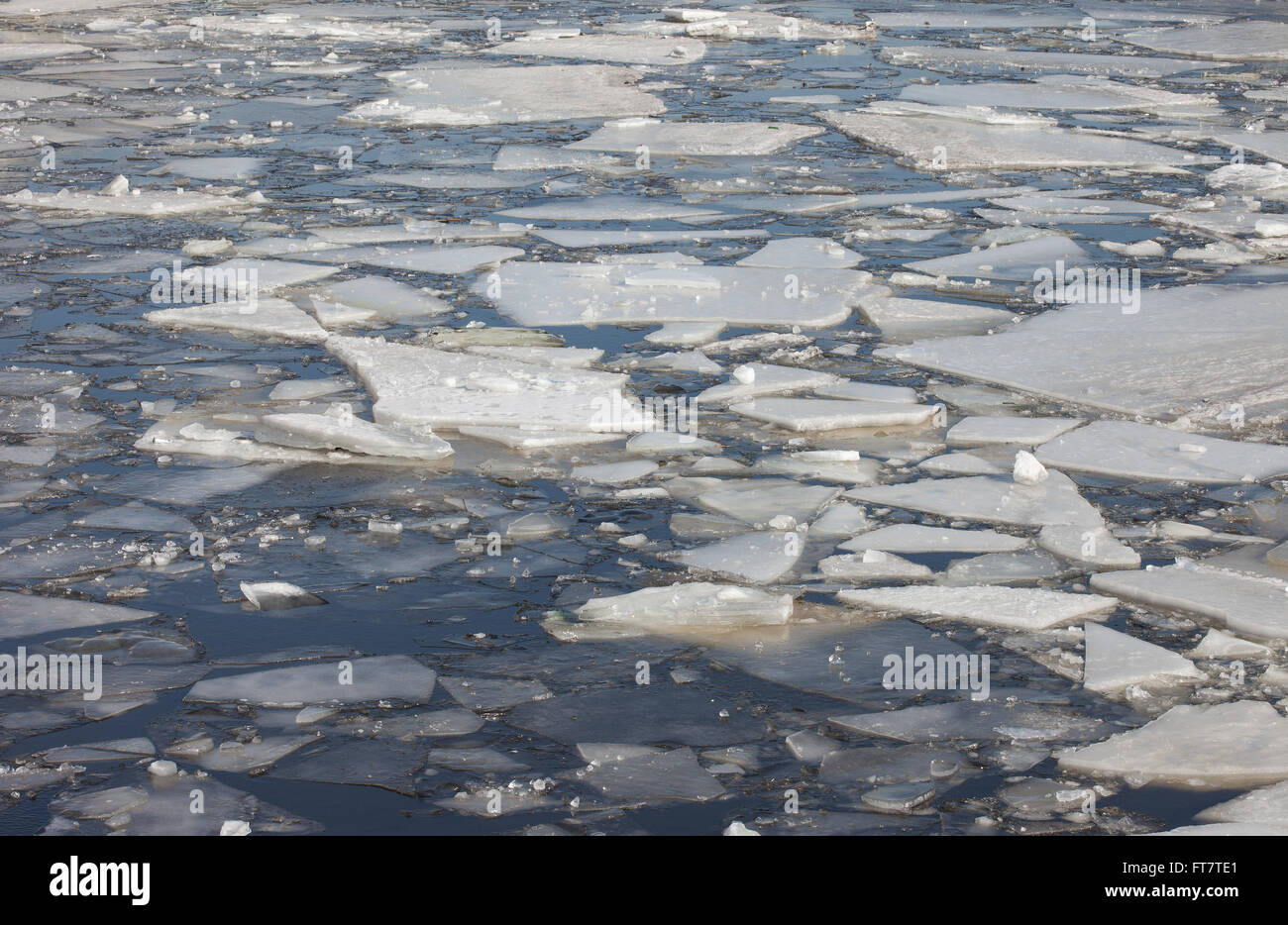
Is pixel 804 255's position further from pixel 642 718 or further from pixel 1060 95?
pixel 1060 95

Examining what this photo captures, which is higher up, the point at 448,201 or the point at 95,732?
the point at 448,201

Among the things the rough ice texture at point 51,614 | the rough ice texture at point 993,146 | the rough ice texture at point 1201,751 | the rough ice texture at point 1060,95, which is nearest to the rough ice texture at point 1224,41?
the rough ice texture at point 1060,95

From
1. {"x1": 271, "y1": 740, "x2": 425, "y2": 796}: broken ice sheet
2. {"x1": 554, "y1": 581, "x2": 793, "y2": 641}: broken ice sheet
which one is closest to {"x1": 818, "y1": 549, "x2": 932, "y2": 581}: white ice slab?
{"x1": 554, "y1": 581, "x2": 793, "y2": 641}: broken ice sheet

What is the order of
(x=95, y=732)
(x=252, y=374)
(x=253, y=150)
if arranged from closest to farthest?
(x=95, y=732), (x=252, y=374), (x=253, y=150)

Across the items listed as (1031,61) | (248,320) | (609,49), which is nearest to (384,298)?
(248,320)

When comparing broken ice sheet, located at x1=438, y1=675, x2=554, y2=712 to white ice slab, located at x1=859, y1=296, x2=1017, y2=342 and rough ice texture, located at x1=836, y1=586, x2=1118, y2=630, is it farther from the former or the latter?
white ice slab, located at x1=859, y1=296, x2=1017, y2=342
